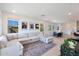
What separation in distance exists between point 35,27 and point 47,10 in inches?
19.5

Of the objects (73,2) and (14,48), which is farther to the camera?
(14,48)

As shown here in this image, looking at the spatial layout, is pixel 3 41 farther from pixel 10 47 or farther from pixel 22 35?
pixel 22 35

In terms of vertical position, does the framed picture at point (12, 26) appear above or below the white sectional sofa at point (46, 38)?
above

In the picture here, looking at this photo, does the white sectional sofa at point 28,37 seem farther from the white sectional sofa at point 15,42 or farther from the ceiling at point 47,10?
the ceiling at point 47,10

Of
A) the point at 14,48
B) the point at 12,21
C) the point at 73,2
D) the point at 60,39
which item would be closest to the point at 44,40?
the point at 60,39

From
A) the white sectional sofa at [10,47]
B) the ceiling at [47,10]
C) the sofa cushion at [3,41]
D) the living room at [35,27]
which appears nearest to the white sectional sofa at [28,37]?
the living room at [35,27]

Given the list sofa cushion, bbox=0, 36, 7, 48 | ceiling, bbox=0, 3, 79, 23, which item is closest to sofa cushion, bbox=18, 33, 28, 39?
sofa cushion, bbox=0, 36, 7, 48

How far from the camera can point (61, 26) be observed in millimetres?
2119

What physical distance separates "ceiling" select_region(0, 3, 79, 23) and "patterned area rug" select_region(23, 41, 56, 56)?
61cm

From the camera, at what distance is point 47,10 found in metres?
1.99

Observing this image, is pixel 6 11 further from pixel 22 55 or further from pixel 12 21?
pixel 22 55

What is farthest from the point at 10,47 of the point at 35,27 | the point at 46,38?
the point at 46,38

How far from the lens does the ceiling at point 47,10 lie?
1893 millimetres

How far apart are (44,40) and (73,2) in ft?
3.50
